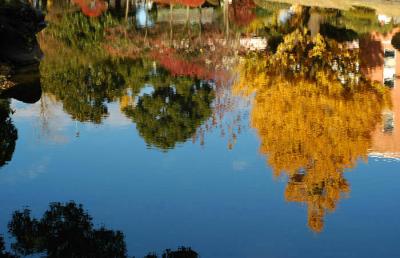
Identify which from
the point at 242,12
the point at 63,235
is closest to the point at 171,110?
the point at 63,235

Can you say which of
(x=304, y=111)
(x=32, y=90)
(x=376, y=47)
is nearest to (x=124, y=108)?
(x=32, y=90)

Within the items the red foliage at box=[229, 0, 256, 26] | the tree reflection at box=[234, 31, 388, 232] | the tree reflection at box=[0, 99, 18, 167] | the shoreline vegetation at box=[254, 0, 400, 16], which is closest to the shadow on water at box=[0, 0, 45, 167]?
the tree reflection at box=[0, 99, 18, 167]

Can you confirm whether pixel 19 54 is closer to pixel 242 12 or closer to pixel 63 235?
pixel 63 235

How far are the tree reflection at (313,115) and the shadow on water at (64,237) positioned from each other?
13.3ft

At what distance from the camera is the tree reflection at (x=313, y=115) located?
16.3m

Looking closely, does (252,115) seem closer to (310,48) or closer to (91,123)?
(91,123)

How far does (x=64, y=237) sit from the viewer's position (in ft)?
41.2

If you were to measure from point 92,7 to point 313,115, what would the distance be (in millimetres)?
32731

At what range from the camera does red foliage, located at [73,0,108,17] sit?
48.2m

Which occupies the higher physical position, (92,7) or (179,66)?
(92,7)

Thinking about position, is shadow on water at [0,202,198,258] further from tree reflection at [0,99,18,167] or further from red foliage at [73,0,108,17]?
red foliage at [73,0,108,17]

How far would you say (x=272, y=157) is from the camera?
58.5 ft

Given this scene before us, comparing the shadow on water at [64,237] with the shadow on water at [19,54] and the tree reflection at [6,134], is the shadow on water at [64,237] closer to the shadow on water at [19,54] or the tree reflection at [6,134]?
the tree reflection at [6,134]

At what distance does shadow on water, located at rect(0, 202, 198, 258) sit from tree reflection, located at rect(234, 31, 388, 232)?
160 inches
